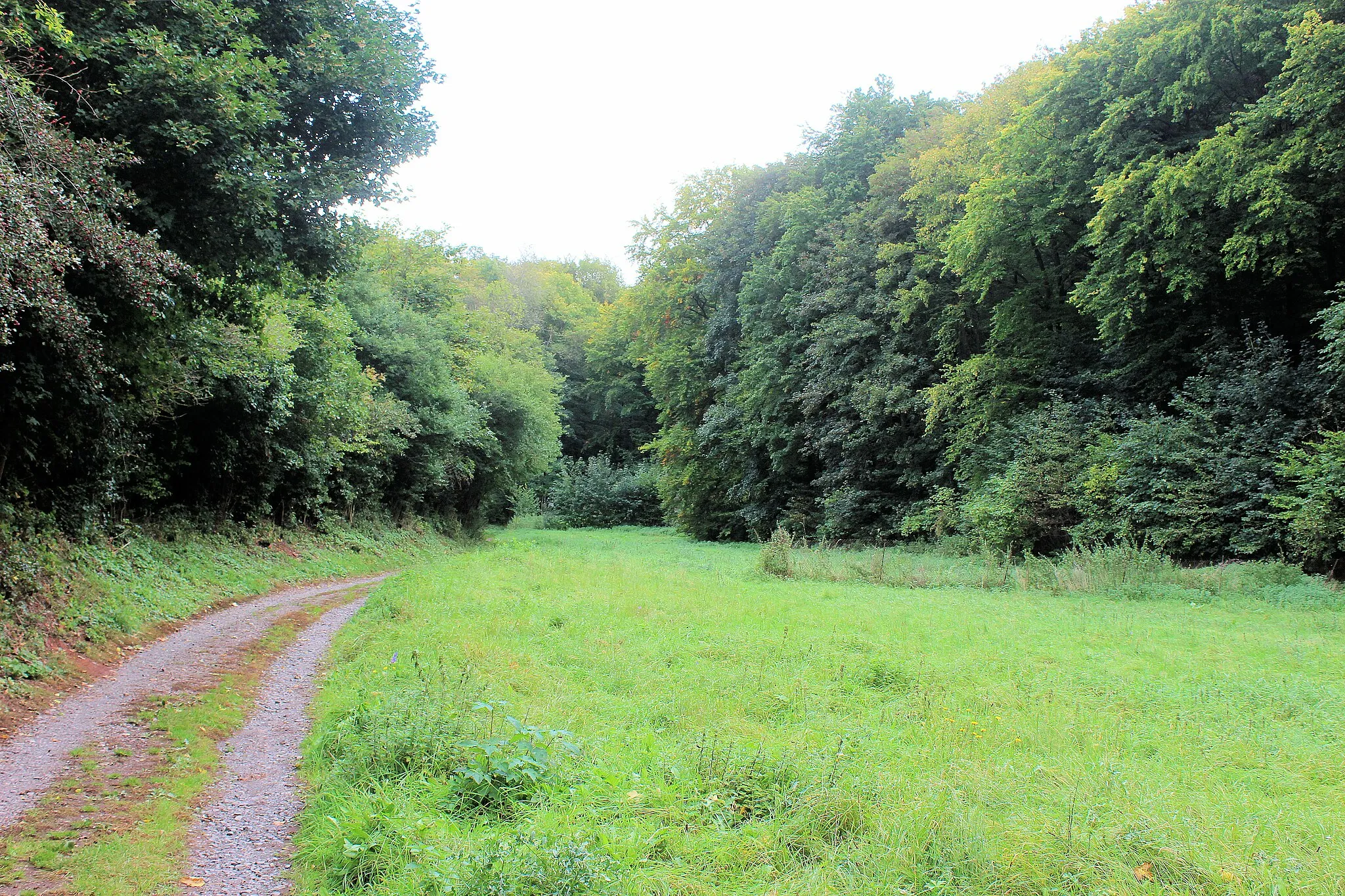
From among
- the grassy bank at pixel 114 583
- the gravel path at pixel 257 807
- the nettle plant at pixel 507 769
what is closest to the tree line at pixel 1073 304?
the nettle plant at pixel 507 769

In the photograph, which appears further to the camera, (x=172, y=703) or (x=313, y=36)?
(x=313, y=36)

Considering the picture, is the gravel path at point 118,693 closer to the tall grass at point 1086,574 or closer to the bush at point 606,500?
the tall grass at point 1086,574

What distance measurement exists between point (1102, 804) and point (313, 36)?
12.7 meters

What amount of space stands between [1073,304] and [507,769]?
2116cm

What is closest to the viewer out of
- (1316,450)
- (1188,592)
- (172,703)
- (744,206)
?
(172,703)

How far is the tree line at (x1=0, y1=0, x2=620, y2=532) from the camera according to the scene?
7.39m

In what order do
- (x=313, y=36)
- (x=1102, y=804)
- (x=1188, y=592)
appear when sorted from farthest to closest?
(x=1188, y=592) → (x=313, y=36) → (x=1102, y=804)

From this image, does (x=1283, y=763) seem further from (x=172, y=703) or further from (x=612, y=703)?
(x=172, y=703)

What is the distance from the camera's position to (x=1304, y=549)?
46.8ft

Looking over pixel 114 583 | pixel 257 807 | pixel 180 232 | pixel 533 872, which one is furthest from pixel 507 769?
pixel 114 583

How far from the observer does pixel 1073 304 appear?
2069 centimetres

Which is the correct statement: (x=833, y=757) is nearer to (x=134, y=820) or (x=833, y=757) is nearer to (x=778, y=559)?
(x=134, y=820)

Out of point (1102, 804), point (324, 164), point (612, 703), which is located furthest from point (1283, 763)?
point (324, 164)

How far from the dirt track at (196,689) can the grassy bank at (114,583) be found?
0.57m
